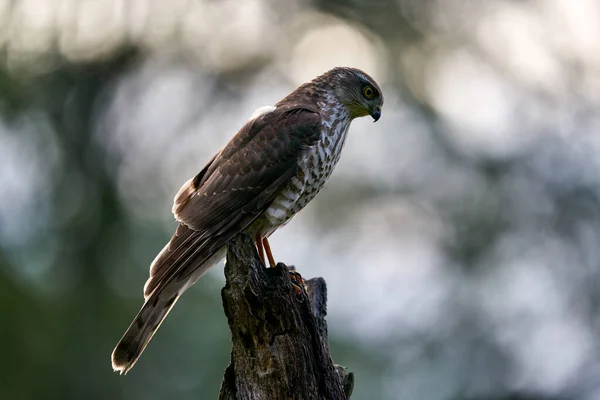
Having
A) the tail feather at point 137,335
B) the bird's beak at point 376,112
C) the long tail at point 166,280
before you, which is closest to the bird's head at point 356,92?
the bird's beak at point 376,112

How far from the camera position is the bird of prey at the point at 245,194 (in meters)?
5.88

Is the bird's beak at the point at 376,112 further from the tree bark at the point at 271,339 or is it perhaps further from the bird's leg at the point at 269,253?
the tree bark at the point at 271,339

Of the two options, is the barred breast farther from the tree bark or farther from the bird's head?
the tree bark

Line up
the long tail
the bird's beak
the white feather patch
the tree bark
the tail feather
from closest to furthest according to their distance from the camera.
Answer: the tree bark < the long tail < the tail feather < the white feather patch < the bird's beak

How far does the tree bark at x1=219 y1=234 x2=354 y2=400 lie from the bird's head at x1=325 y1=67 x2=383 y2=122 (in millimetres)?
2199

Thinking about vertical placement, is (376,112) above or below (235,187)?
above

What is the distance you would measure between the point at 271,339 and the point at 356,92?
8.34ft

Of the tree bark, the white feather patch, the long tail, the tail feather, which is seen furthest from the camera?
the white feather patch

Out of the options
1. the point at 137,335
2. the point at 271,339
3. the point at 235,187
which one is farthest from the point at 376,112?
the point at 271,339

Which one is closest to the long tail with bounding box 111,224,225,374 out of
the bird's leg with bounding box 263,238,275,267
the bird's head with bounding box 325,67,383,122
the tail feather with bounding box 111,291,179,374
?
the tail feather with bounding box 111,291,179,374

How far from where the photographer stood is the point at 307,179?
6.13 meters

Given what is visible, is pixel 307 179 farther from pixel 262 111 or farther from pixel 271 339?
pixel 271 339

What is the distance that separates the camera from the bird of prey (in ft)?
19.3

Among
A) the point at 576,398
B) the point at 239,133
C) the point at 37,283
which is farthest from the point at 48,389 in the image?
the point at 239,133
